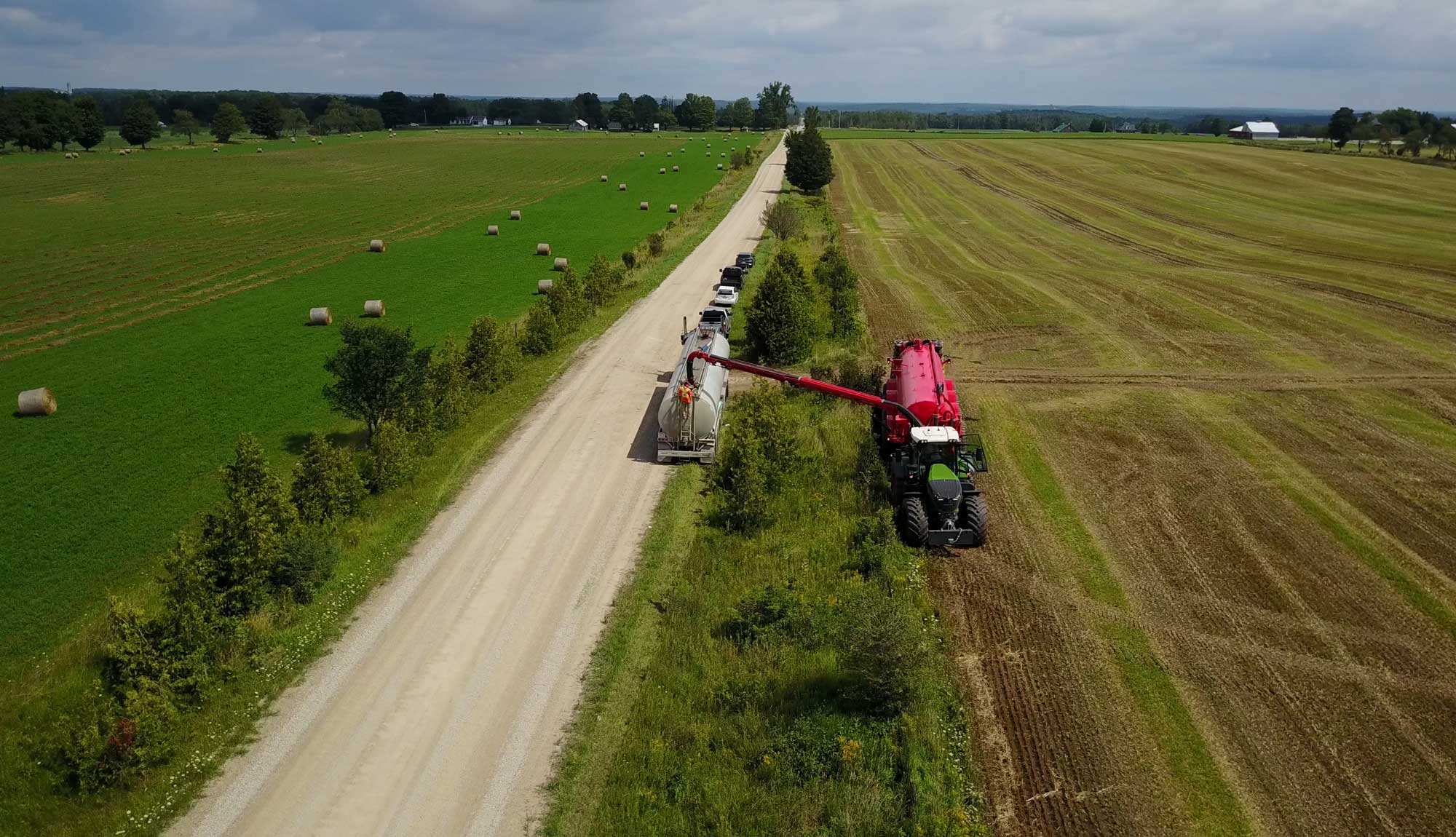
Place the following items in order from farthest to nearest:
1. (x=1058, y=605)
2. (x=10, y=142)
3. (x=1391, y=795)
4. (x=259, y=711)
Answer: (x=10, y=142)
(x=1058, y=605)
(x=259, y=711)
(x=1391, y=795)

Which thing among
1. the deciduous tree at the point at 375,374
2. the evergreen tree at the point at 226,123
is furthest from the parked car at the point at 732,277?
the evergreen tree at the point at 226,123

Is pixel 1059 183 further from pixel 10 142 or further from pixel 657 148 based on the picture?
pixel 10 142

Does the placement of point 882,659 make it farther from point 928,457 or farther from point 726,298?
point 726,298

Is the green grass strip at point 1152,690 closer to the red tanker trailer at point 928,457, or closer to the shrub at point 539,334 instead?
the red tanker trailer at point 928,457

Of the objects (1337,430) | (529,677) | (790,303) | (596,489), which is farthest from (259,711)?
(1337,430)

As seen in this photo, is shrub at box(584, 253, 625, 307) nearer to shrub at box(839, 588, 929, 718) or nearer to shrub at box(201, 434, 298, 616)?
shrub at box(201, 434, 298, 616)

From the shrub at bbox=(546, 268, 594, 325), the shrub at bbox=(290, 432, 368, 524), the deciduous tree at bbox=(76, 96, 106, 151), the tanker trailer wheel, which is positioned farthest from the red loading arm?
the deciduous tree at bbox=(76, 96, 106, 151)
